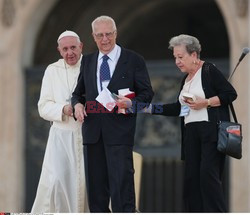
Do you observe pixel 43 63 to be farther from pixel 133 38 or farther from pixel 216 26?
pixel 216 26

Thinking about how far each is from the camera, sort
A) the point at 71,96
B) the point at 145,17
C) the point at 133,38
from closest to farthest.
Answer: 1. the point at 71,96
2. the point at 145,17
3. the point at 133,38

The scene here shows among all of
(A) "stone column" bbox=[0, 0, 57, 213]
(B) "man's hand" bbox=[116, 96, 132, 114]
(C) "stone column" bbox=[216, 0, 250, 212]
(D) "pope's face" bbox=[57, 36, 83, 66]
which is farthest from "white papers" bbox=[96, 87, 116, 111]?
(A) "stone column" bbox=[0, 0, 57, 213]

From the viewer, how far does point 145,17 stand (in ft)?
50.4

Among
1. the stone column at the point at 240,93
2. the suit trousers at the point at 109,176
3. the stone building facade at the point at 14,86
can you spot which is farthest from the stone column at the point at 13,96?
the suit trousers at the point at 109,176

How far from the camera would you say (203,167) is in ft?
21.6

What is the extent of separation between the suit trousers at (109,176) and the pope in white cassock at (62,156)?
16.3 inches

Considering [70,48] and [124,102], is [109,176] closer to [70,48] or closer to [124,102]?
[124,102]

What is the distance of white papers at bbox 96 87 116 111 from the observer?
6578 millimetres

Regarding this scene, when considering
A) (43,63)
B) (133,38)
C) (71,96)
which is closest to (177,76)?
(43,63)

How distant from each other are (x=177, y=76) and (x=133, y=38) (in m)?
4.20

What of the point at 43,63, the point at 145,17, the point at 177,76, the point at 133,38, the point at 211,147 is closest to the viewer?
the point at 211,147

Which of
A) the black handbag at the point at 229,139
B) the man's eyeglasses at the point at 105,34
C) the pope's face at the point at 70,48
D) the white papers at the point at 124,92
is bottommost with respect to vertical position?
the black handbag at the point at 229,139

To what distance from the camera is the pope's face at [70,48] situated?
22.9ft

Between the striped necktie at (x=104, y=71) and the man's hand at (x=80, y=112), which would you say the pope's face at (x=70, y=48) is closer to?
the striped necktie at (x=104, y=71)
